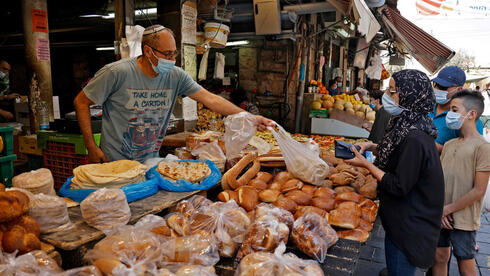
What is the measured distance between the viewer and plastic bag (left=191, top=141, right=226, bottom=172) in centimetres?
319

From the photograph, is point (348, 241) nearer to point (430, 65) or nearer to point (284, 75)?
point (284, 75)

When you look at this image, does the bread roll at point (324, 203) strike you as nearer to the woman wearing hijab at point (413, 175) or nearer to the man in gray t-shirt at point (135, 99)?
the woman wearing hijab at point (413, 175)

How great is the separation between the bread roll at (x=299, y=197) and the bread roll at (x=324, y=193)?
93mm

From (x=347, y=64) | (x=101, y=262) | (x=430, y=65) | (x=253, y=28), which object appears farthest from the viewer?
(x=347, y=64)

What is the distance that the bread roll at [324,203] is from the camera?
246 cm

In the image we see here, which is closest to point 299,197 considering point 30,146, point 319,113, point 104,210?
point 104,210

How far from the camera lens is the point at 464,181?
110 inches

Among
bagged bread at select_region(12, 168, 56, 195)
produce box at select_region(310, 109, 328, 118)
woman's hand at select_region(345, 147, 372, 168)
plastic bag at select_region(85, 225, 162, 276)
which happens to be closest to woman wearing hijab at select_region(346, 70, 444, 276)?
woman's hand at select_region(345, 147, 372, 168)

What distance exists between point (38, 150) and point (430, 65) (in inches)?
423

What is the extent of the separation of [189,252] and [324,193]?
57.0 inches

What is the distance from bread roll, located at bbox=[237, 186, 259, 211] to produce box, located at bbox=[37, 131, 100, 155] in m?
2.36

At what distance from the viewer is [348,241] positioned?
6.61 feet

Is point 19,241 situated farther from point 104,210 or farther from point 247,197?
point 247,197

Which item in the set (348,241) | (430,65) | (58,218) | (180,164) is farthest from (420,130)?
(430,65)
